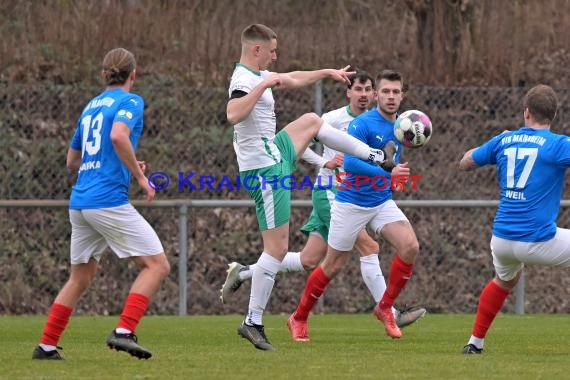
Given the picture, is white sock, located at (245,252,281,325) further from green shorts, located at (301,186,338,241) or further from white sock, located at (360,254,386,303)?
green shorts, located at (301,186,338,241)

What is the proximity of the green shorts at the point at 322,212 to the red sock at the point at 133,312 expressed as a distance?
3594 mm

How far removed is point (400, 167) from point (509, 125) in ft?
A: 21.5

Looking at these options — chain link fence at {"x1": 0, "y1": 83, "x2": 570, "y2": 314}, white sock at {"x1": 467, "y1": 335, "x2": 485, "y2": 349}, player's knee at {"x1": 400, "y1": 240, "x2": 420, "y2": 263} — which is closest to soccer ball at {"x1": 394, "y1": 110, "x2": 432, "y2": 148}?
player's knee at {"x1": 400, "y1": 240, "x2": 420, "y2": 263}

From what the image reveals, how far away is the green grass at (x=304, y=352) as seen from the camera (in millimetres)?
7082

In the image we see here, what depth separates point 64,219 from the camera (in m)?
13.9

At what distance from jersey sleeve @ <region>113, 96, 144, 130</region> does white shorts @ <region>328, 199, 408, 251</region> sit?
285 centimetres

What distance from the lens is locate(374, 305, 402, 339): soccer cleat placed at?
9.96m

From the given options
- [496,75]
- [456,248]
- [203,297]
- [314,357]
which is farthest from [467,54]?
[314,357]

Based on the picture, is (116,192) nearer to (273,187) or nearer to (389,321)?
(273,187)

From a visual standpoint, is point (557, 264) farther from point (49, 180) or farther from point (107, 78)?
point (49, 180)

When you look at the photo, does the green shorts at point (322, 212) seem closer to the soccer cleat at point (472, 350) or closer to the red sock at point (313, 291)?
the red sock at point (313, 291)

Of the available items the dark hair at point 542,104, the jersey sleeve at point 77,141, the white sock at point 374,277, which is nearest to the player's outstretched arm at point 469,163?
A: the dark hair at point 542,104

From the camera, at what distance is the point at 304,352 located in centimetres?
855

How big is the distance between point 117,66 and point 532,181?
2650mm
